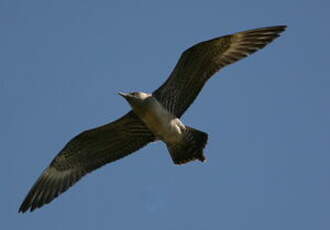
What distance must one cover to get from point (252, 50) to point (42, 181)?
3883 millimetres

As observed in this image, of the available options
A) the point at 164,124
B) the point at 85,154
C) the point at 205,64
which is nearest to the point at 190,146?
the point at 164,124

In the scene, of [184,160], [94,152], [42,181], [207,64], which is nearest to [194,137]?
[184,160]

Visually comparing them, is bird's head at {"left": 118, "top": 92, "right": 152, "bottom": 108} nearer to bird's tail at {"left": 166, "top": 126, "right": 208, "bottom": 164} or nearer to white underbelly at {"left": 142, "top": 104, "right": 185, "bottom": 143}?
white underbelly at {"left": 142, "top": 104, "right": 185, "bottom": 143}

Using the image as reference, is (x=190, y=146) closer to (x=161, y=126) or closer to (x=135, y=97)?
(x=161, y=126)

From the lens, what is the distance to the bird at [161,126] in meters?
9.30

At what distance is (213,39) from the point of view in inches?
368

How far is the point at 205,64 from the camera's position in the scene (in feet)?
31.0

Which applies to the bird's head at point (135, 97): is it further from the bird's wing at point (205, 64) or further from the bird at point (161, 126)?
the bird's wing at point (205, 64)

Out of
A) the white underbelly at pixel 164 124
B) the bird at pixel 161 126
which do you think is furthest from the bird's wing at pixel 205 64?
Result: the white underbelly at pixel 164 124

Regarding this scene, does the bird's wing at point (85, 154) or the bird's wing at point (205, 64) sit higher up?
the bird's wing at point (205, 64)

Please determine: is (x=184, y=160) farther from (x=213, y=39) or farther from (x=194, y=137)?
(x=213, y=39)

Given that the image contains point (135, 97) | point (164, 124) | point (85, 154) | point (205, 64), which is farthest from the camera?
point (85, 154)

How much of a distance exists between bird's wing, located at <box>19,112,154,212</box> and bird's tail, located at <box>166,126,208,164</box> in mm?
621

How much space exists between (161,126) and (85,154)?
1.49m
